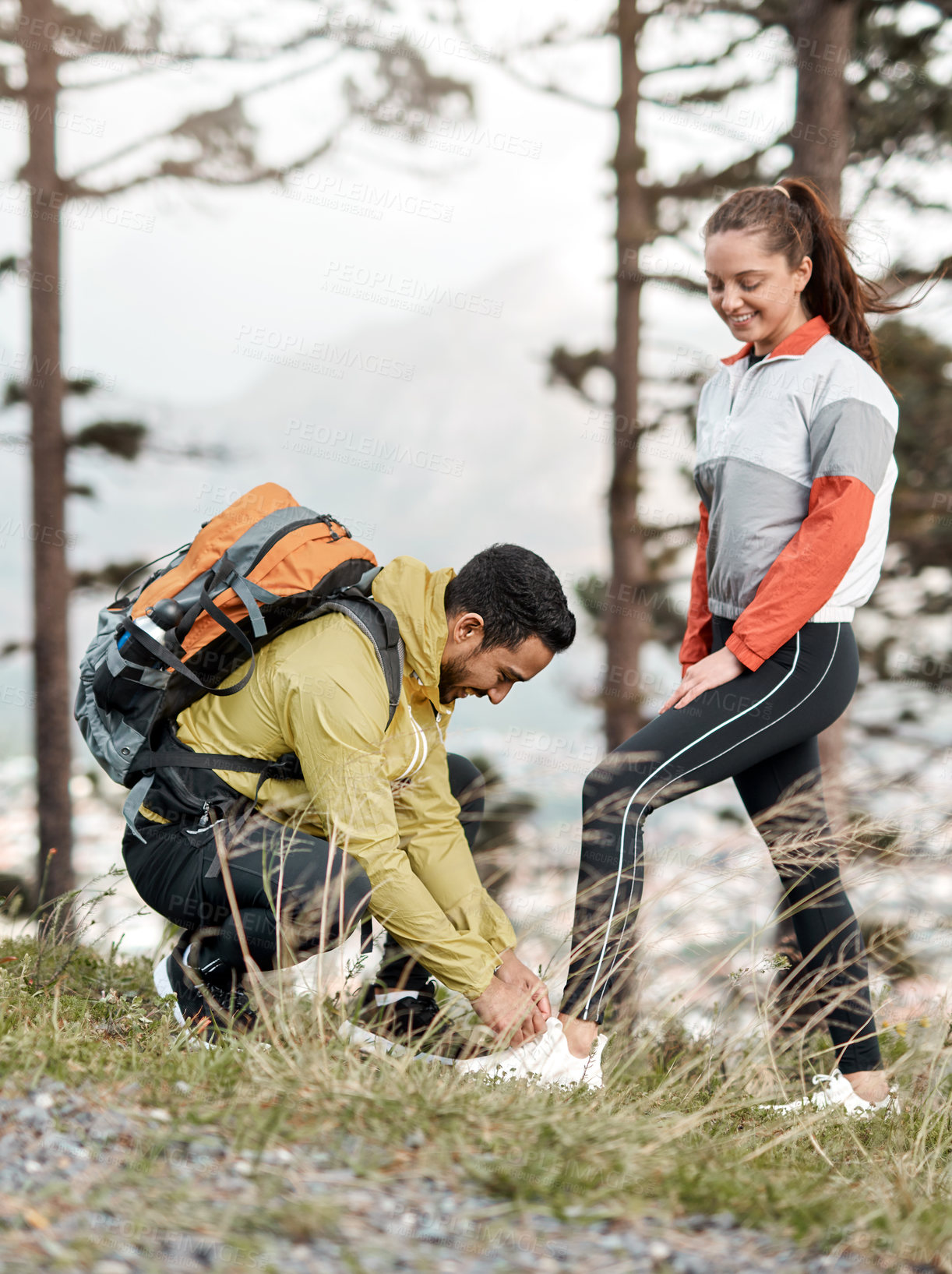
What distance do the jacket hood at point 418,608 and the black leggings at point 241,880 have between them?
0.54 meters

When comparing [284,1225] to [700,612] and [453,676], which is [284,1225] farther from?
[700,612]

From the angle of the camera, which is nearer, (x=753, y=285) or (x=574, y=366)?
(x=753, y=285)

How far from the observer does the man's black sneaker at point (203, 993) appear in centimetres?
258

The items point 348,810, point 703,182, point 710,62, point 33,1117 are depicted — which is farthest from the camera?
point 703,182

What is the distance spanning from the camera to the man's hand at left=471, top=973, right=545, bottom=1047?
2.64 meters

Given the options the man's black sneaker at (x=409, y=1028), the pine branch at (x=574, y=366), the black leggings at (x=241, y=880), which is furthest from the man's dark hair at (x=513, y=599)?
the pine branch at (x=574, y=366)

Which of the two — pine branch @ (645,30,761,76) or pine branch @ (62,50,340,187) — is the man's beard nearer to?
pine branch @ (645,30,761,76)

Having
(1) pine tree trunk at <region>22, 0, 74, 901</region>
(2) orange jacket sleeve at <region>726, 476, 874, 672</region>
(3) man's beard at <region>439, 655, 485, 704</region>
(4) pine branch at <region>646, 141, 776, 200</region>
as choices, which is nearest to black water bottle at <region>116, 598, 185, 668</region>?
(3) man's beard at <region>439, 655, 485, 704</region>

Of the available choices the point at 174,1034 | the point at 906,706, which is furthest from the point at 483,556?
the point at 906,706

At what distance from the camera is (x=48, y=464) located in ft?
31.0

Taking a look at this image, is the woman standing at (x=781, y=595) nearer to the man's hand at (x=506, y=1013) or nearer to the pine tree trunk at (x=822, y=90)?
the man's hand at (x=506, y=1013)

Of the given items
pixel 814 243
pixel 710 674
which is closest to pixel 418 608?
pixel 710 674

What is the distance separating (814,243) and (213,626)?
2.01m

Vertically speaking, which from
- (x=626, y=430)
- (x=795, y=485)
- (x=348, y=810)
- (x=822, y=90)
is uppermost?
(x=822, y=90)
